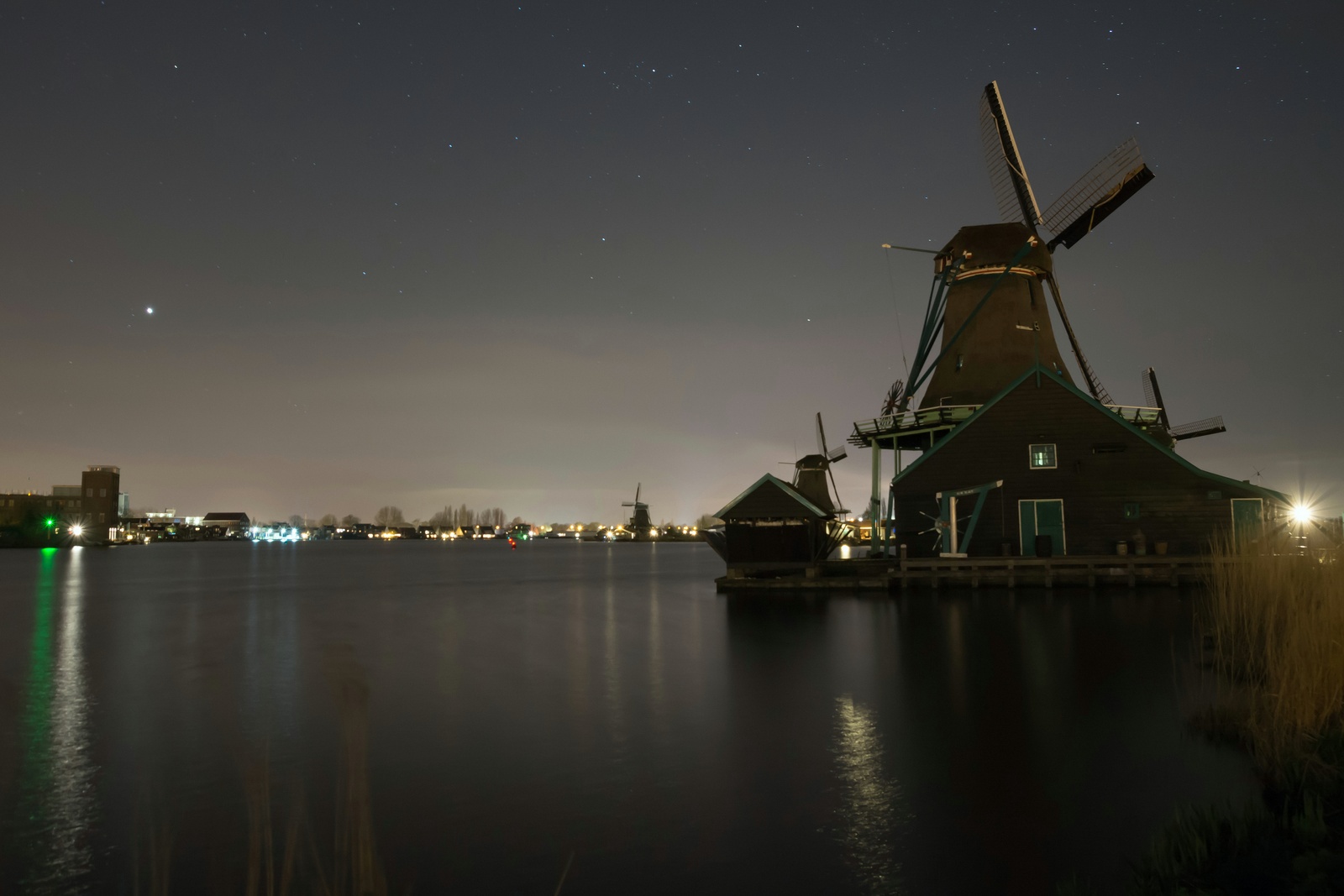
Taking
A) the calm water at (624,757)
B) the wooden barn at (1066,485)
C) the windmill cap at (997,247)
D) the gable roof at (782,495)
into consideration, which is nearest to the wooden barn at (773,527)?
the gable roof at (782,495)

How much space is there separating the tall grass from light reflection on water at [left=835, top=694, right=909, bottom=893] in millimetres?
3495

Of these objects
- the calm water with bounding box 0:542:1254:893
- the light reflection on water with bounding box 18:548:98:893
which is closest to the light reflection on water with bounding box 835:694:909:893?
the calm water with bounding box 0:542:1254:893

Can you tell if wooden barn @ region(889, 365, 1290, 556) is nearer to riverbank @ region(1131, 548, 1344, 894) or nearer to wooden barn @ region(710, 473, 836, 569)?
wooden barn @ region(710, 473, 836, 569)

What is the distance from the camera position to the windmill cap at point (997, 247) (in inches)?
1453

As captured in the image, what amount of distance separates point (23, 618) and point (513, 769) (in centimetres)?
2710

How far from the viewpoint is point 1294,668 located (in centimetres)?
860

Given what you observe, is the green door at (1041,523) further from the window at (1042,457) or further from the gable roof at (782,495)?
the gable roof at (782,495)

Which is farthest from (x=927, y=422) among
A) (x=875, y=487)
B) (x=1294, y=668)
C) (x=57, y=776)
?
(x=57, y=776)

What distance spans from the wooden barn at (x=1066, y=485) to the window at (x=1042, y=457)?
0.03 metres

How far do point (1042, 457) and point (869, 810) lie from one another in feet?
81.8

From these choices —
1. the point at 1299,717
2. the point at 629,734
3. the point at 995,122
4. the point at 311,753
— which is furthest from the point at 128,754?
the point at 995,122

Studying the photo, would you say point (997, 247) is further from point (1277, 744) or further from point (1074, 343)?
point (1277, 744)

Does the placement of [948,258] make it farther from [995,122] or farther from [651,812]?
[651,812]

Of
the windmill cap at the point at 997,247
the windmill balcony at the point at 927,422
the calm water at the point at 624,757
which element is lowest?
the calm water at the point at 624,757
